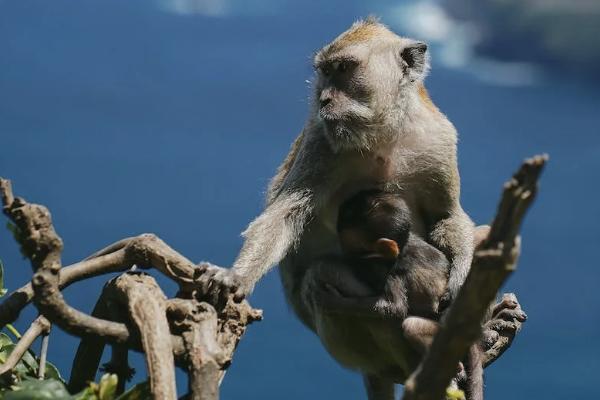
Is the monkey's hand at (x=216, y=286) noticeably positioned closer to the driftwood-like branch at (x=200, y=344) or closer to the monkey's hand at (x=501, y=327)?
the driftwood-like branch at (x=200, y=344)

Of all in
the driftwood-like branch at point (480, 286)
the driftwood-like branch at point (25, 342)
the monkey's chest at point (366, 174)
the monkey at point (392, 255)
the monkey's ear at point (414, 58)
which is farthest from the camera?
the monkey's ear at point (414, 58)

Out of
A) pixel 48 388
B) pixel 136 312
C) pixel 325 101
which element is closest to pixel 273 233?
pixel 325 101

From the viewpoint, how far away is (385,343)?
459 centimetres

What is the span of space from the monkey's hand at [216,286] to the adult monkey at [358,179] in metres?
0.56

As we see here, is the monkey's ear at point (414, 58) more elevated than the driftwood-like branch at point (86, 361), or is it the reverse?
the monkey's ear at point (414, 58)

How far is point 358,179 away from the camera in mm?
5035

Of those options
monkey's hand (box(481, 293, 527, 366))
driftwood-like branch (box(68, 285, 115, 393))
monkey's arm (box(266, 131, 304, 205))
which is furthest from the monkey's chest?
driftwood-like branch (box(68, 285, 115, 393))

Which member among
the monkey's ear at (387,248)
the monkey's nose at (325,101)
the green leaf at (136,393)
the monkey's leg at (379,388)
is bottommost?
the green leaf at (136,393)

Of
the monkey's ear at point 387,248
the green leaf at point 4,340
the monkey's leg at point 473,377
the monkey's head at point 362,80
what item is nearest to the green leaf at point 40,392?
the green leaf at point 4,340

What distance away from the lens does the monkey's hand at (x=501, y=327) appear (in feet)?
16.0

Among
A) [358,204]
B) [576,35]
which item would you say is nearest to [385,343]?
[358,204]

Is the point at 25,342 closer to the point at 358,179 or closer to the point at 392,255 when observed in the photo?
the point at 392,255

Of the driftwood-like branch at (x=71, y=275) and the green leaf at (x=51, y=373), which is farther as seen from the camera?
the green leaf at (x=51, y=373)

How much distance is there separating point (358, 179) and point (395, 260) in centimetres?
60
